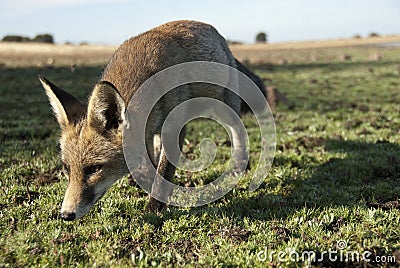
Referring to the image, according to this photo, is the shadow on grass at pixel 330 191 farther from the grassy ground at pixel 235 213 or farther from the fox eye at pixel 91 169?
the fox eye at pixel 91 169

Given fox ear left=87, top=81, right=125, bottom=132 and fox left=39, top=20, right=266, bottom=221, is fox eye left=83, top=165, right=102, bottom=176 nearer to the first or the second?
fox left=39, top=20, right=266, bottom=221

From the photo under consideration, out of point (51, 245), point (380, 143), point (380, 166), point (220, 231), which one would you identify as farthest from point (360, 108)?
point (51, 245)

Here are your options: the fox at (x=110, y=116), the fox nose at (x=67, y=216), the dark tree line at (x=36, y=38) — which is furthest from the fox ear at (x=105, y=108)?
the dark tree line at (x=36, y=38)

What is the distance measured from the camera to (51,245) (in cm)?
411

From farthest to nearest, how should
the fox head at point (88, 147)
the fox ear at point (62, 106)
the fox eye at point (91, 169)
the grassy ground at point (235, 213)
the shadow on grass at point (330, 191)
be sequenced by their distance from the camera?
the shadow on grass at point (330, 191) < the fox ear at point (62, 106) < the fox eye at point (91, 169) < the fox head at point (88, 147) < the grassy ground at point (235, 213)

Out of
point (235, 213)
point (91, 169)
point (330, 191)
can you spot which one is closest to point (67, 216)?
point (91, 169)

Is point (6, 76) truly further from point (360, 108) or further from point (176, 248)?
point (176, 248)

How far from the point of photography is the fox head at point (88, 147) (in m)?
4.46

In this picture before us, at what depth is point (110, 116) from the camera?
182 inches

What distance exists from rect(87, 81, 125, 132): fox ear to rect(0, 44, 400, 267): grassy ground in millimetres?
1231

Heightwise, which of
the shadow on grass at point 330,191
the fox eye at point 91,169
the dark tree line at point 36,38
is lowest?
the shadow on grass at point 330,191

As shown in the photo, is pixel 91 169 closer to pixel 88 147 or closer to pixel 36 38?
pixel 88 147

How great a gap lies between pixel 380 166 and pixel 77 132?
5294mm

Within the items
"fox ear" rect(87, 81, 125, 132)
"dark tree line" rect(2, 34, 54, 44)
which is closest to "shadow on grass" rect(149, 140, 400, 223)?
"fox ear" rect(87, 81, 125, 132)
